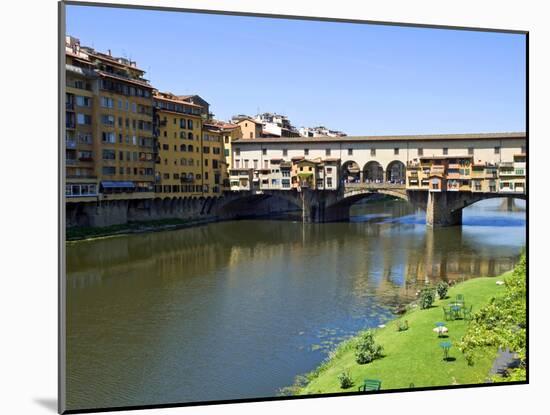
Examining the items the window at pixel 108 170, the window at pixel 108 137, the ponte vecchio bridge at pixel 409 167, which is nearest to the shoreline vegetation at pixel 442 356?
the window at pixel 108 170

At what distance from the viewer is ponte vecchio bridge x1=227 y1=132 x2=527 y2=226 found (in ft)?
59.9

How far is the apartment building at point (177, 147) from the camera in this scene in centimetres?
1983

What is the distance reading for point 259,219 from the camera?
2480 centimetres

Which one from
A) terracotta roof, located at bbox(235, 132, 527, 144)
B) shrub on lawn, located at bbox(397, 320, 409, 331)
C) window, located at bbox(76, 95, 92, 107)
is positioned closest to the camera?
shrub on lawn, located at bbox(397, 320, 409, 331)

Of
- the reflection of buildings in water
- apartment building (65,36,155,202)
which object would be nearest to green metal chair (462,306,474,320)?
the reflection of buildings in water

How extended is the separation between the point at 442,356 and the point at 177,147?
16.3 m

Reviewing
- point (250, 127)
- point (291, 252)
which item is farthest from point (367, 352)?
point (250, 127)

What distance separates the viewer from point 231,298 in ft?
32.9

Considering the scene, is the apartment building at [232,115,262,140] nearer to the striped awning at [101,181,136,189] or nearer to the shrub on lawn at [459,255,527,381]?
the striped awning at [101,181,136,189]

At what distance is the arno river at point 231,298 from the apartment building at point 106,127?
1816mm

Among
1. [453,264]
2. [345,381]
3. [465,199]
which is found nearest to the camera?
[345,381]

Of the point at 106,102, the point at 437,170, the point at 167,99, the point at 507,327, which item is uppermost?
the point at 167,99

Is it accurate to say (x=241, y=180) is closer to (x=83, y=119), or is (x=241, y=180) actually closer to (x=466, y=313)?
(x=83, y=119)

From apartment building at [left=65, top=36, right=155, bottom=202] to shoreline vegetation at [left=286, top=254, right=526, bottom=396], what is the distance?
10828mm
